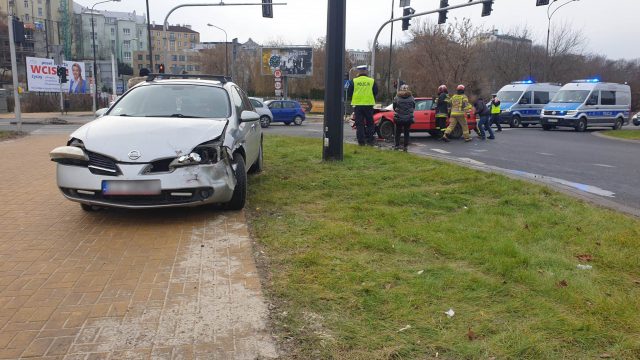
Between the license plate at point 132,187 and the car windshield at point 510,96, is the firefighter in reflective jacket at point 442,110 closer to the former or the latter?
the license plate at point 132,187

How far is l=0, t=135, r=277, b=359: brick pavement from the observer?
9.56 ft

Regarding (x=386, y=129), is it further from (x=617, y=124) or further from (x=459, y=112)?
(x=617, y=124)

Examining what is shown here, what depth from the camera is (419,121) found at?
16750 millimetres

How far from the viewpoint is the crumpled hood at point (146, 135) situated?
5051 mm

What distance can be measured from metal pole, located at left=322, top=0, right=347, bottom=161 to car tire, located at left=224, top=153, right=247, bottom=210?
12.4 feet

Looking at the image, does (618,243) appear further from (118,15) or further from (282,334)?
(118,15)

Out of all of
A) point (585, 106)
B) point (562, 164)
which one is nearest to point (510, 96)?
point (585, 106)

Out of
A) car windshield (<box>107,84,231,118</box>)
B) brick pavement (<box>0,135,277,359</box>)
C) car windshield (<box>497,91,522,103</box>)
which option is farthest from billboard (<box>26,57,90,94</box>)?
brick pavement (<box>0,135,277,359</box>)

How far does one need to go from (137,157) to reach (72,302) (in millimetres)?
1892

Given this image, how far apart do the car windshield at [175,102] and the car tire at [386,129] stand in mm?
9909

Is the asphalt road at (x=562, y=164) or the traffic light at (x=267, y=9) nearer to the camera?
the asphalt road at (x=562, y=164)


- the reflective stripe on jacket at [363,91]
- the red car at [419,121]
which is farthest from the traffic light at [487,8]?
the reflective stripe on jacket at [363,91]

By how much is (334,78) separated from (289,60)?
3912 cm

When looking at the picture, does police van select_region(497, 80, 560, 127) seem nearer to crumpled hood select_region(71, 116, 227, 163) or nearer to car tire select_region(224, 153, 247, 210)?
car tire select_region(224, 153, 247, 210)
